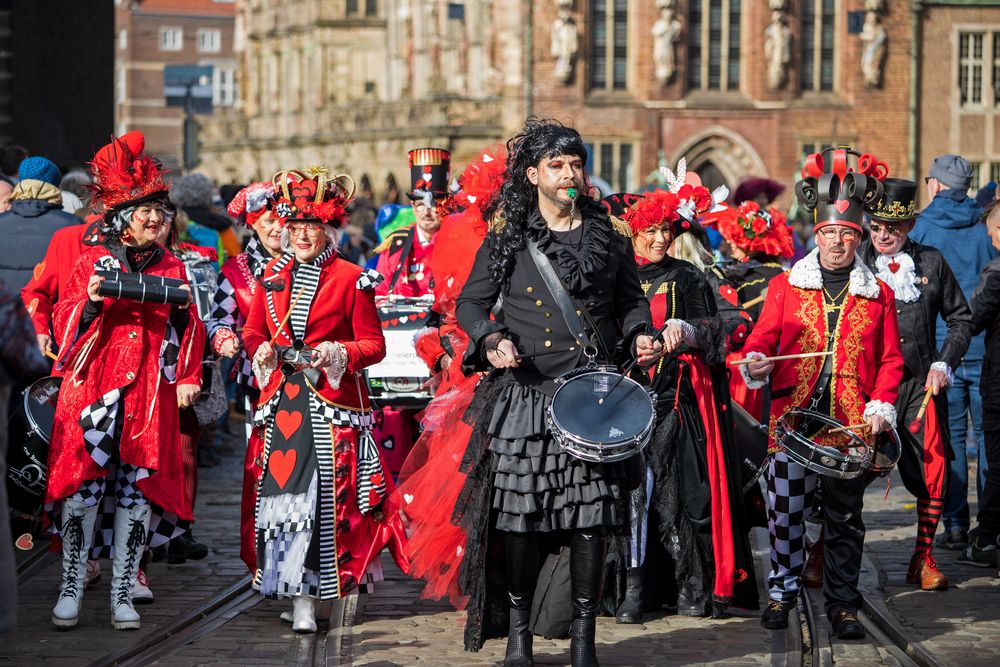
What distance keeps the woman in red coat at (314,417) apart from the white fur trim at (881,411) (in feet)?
7.78

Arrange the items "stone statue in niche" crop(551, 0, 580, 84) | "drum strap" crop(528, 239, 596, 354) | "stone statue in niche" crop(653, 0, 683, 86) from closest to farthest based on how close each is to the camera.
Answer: "drum strap" crop(528, 239, 596, 354)
"stone statue in niche" crop(653, 0, 683, 86)
"stone statue in niche" crop(551, 0, 580, 84)

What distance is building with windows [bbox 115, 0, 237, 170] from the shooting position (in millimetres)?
95312

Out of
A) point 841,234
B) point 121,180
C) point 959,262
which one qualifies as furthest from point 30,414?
point 959,262

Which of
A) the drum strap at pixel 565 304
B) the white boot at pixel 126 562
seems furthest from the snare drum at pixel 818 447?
the white boot at pixel 126 562

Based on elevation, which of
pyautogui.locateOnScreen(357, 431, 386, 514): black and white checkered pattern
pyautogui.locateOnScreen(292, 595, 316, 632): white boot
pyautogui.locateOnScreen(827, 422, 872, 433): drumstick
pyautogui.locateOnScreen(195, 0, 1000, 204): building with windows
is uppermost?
pyautogui.locateOnScreen(195, 0, 1000, 204): building with windows

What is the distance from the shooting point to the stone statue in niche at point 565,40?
4731 cm

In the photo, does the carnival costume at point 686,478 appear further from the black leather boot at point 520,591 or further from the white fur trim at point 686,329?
the black leather boot at point 520,591

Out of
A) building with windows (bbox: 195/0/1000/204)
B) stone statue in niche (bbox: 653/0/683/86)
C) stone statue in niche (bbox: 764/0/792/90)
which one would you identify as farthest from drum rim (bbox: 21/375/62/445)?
stone statue in niche (bbox: 764/0/792/90)

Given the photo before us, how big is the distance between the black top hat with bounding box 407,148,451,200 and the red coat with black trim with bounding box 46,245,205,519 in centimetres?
325

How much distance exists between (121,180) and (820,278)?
11.4 ft

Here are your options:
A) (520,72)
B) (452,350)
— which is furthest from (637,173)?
(452,350)

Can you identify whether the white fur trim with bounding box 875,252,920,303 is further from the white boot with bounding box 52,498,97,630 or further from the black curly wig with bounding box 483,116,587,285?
the white boot with bounding box 52,498,97,630

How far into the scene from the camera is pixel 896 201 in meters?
9.28

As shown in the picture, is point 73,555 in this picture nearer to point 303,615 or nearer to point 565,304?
point 303,615
